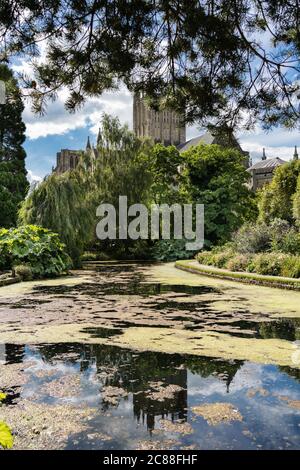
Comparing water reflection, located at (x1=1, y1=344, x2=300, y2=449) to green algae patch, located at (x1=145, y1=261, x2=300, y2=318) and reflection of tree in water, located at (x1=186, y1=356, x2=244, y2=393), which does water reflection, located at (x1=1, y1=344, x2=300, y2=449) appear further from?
green algae patch, located at (x1=145, y1=261, x2=300, y2=318)

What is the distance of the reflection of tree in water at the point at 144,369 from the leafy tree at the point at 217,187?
25404 millimetres

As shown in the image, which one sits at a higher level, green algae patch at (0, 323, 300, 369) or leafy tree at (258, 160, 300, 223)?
leafy tree at (258, 160, 300, 223)

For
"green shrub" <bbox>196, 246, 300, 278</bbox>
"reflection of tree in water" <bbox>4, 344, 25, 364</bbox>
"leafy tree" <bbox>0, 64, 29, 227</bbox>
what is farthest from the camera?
"leafy tree" <bbox>0, 64, 29, 227</bbox>

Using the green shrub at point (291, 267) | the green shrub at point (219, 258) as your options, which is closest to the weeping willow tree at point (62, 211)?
the green shrub at point (219, 258)

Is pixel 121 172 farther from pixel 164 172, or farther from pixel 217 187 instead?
pixel 217 187

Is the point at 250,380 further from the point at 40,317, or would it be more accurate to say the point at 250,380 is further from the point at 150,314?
the point at 40,317

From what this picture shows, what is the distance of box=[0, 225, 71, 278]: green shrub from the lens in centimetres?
1645

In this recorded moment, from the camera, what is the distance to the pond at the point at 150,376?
3.27 meters

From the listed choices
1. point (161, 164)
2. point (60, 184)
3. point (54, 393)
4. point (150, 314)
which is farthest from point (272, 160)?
point (54, 393)

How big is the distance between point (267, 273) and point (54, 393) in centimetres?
1225

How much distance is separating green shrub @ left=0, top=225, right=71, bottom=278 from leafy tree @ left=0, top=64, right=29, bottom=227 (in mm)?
5833

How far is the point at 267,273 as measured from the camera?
50.7 ft

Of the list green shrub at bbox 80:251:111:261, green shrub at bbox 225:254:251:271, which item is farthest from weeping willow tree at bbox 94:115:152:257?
green shrub at bbox 225:254:251:271

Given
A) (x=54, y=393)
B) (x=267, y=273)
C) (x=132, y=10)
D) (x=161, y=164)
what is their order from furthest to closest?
1. (x=161, y=164)
2. (x=267, y=273)
3. (x=132, y=10)
4. (x=54, y=393)
